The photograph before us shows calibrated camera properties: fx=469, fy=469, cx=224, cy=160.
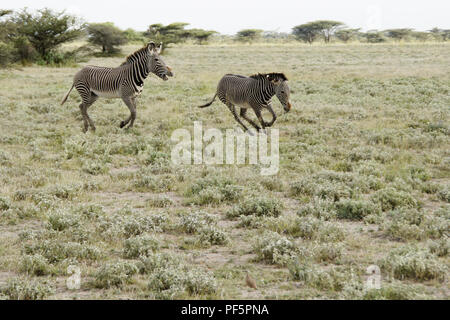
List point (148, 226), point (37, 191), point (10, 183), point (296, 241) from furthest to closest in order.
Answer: point (10, 183), point (37, 191), point (148, 226), point (296, 241)

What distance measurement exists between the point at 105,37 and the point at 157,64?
36304mm

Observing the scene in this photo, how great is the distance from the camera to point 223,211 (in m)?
8.08

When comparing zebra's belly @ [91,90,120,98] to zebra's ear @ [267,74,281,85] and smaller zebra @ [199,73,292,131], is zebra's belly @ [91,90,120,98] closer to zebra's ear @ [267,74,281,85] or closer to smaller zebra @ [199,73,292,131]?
smaller zebra @ [199,73,292,131]

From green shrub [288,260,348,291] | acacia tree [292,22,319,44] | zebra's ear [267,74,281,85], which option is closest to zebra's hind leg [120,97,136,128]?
zebra's ear [267,74,281,85]

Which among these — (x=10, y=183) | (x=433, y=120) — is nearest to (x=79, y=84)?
(x=10, y=183)

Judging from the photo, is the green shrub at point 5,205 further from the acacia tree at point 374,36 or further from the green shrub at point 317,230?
the acacia tree at point 374,36

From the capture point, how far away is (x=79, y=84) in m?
14.5

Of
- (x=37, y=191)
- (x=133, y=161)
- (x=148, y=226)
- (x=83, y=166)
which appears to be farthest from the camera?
(x=133, y=161)

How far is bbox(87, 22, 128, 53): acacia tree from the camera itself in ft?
155

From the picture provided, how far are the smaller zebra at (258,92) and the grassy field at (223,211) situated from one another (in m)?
0.98

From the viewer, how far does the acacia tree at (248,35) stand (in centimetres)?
9185

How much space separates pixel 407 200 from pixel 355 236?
196cm

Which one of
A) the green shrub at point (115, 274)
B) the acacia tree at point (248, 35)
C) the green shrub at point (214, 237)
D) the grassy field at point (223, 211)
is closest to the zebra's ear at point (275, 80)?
the grassy field at point (223, 211)
